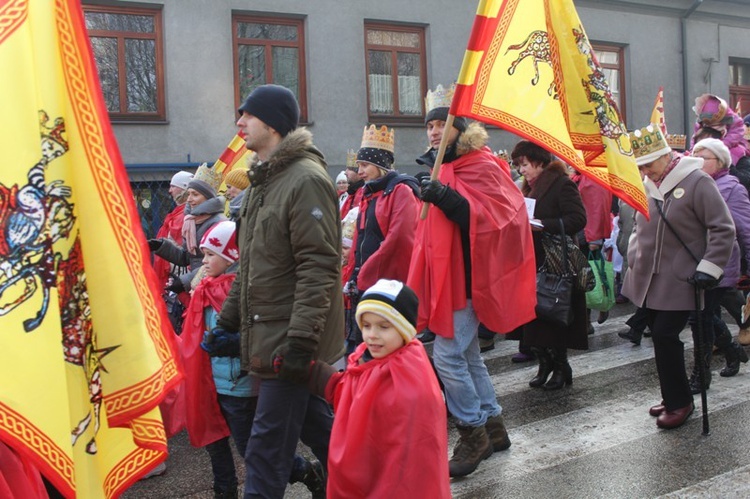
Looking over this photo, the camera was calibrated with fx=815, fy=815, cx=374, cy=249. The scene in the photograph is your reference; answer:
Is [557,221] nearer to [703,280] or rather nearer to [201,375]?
[703,280]

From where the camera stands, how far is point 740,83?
2208 centimetres

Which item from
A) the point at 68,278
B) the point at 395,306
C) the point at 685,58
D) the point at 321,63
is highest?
the point at 685,58

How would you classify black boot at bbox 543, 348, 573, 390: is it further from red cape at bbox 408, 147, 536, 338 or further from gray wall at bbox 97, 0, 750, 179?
gray wall at bbox 97, 0, 750, 179

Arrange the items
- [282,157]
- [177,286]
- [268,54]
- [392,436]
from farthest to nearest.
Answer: [268,54] < [177,286] < [282,157] < [392,436]

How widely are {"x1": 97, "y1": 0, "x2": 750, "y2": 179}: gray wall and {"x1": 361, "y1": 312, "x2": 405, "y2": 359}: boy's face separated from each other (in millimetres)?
11526

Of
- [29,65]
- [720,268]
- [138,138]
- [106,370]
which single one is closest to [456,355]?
[720,268]

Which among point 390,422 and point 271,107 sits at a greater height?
point 271,107

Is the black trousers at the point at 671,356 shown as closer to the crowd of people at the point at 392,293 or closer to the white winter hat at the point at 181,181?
the crowd of people at the point at 392,293

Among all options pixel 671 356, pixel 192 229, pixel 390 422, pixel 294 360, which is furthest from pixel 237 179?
pixel 390 422

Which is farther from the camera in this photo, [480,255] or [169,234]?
[169,234]

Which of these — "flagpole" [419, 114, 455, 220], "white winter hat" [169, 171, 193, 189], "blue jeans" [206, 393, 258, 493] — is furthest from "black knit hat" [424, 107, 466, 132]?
"white winter hat" [169, 171, 193, 189]

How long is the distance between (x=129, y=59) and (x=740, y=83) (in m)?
16.3

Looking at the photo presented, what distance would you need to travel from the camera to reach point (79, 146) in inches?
76.9

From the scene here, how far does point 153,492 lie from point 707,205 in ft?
12.5
